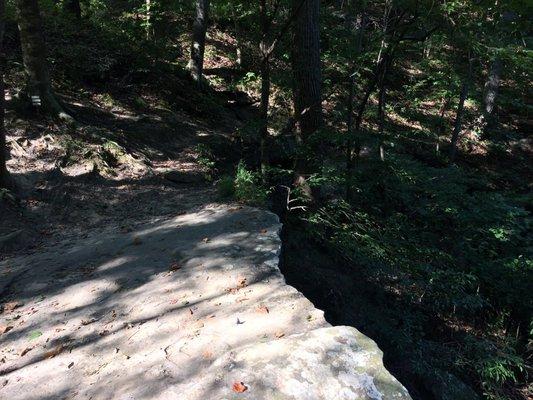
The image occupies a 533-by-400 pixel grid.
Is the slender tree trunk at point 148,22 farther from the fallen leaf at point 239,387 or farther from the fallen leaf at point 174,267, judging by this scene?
the fallen leaf at point 239,387

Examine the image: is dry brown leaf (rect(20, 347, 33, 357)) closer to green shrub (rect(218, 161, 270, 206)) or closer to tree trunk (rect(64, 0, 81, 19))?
green shrub (rect(218, 161, 270, 206))

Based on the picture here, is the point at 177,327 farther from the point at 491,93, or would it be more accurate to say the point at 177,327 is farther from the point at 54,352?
the point at 491,93

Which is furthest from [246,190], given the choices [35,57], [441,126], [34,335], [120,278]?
[441,126]

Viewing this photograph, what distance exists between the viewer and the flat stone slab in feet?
9.09

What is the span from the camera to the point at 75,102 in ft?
34.1

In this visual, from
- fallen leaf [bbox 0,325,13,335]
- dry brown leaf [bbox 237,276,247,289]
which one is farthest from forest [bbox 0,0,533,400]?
dry brown leaf [bbox 237,276,247,289]

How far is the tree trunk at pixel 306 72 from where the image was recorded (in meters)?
7.08

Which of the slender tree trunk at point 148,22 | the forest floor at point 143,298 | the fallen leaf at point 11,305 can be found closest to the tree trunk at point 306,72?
the forest floor at point 143,298

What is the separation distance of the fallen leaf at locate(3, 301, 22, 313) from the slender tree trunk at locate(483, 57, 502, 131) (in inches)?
625

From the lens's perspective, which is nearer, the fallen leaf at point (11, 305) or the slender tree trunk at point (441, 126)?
the fallen leaf at point (11, 305)

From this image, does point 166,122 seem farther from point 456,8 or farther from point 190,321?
point 190,321

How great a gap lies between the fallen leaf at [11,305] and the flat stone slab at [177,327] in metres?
0.02

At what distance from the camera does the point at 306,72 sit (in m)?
7.22

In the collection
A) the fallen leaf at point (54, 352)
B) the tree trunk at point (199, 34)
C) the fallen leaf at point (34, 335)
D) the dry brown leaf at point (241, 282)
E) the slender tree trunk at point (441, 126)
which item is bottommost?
the fallen leaf at point (34, 335)
